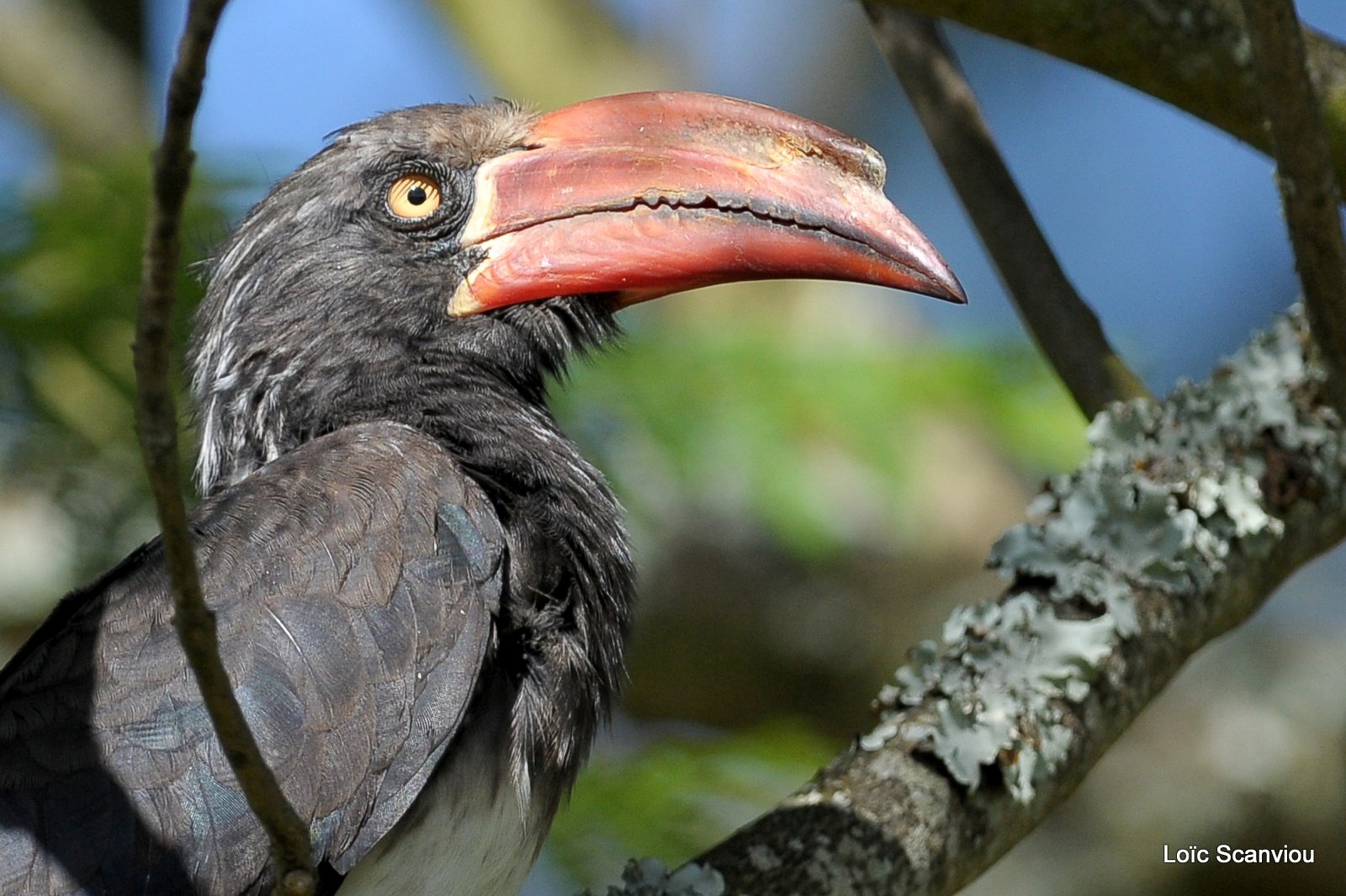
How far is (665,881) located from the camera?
3.27 m

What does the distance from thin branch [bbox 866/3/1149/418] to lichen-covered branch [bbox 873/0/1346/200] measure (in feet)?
2.31

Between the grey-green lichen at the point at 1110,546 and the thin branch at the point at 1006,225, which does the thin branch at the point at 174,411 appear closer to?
the grey-green lichen at the point at 1110,546

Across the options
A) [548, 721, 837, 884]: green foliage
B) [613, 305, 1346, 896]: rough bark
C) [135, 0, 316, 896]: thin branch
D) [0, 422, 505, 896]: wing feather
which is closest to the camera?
[135, 0, 316, 896]: thin branch

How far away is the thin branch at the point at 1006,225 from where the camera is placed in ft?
14.6

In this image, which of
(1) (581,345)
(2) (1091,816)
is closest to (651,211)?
(1) (581,345)

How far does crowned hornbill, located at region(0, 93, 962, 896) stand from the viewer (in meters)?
3.03

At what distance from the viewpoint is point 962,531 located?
7918mm

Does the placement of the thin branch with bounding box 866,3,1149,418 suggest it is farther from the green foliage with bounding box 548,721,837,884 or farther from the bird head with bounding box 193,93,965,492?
the green foliage with bounding box 548,721,837,884

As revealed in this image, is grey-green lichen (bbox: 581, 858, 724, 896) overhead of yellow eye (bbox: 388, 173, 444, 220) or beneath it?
beneath

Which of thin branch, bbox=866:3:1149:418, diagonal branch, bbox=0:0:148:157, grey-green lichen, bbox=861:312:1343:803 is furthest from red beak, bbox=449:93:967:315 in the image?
diagonal branch, bbox=0:0:148:157

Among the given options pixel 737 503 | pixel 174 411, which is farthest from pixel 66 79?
pixel 174 411

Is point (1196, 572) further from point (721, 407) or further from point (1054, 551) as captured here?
point (721, 407)

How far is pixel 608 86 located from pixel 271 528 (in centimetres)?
708

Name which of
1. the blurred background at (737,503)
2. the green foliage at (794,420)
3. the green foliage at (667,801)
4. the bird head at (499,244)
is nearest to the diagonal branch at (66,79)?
the blurred background at (737,503)
